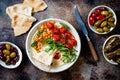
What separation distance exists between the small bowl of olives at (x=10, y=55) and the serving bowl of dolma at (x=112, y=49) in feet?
1.56

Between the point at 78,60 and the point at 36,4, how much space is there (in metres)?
0.40

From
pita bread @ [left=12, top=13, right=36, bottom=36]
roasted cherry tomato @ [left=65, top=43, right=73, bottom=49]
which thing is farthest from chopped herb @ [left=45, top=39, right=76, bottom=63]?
pita bread @ [left=12, top=13, right=36, bottom=36]

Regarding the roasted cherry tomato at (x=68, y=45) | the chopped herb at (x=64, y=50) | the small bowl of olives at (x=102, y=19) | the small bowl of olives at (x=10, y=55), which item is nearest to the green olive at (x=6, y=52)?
the small bowl of olives at (x=10, y=55)

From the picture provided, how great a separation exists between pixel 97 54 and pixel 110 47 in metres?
0.10

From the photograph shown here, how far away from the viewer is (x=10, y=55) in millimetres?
2211

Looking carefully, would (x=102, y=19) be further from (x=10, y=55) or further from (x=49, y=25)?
(x=10, y=55)

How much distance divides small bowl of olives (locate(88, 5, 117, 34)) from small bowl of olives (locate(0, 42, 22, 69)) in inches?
17.1

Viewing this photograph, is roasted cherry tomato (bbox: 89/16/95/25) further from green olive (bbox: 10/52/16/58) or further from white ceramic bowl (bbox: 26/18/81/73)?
green olive (bbox: 10/52/16/58)

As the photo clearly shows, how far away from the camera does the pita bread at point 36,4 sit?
2256 mm

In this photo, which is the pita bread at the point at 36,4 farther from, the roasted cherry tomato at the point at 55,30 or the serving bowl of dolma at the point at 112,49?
the serving bowl of dolma at the point at 112,49

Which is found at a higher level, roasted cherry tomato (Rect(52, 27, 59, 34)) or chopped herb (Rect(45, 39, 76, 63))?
roasted cherry tomato (Rect(52, 27, 59, 34))

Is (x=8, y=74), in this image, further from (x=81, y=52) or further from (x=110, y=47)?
(x=110, y=47)

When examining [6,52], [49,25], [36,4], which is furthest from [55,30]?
[6,52]

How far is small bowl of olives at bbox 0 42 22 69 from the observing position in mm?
2205
